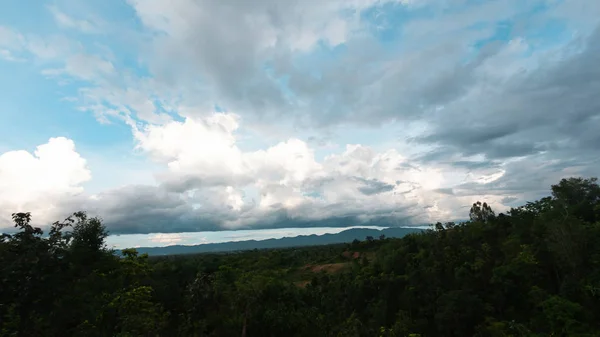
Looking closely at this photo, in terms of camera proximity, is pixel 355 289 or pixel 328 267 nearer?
pixel 355 289

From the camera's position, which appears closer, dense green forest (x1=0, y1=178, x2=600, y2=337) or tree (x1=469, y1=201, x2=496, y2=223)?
dense green forest (x1=0, y1=178, x2=600, y2=337)

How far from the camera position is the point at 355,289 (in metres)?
65.2

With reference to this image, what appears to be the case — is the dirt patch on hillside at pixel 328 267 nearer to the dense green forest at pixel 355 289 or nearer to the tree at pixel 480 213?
the dense green forest at pixel 355 289

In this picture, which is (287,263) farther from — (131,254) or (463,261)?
(131,254)

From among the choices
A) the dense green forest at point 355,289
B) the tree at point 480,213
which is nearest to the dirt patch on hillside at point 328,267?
the dense green forest at point 355,289

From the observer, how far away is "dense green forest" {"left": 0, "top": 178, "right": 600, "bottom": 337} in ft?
51.2

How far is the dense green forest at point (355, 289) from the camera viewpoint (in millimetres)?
15602

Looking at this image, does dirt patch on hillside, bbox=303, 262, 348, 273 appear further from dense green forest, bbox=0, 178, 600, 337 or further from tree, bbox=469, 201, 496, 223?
tree, bbox=469, 201, 496, 223

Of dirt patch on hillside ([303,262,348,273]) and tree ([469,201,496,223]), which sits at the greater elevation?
tree ([469,201,496,223])

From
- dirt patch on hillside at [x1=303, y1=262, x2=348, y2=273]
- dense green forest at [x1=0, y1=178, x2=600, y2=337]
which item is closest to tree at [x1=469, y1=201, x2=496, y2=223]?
dense green forest at [x1=0, y1=178, x2=600, y2=337]

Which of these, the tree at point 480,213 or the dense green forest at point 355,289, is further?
the tree at point 480,213

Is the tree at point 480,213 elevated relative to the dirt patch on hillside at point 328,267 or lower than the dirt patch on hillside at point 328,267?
elevated

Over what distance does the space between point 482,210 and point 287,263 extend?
225 ft

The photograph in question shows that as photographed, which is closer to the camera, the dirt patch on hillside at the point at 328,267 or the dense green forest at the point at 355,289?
the dense green forest at the point at 355,289
